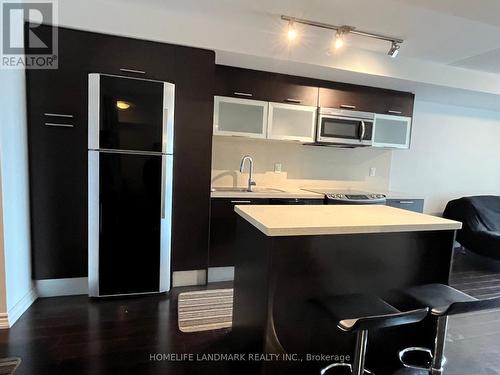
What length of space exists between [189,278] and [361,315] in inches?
75.7

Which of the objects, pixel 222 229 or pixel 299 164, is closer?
pixel 222 229

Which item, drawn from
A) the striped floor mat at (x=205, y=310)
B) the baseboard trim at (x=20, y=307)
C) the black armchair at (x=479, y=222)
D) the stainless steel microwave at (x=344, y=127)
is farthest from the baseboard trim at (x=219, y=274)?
the black armchair at (x=479, y=222)

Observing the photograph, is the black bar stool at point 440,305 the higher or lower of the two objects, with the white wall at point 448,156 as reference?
lower

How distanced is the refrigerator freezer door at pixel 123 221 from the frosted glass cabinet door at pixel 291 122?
1.31m

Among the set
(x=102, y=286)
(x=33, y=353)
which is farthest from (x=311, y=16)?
(x=33, y=353)

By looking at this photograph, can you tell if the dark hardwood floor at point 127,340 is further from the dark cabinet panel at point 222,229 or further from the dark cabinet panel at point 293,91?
the dark cabinet panel at point 293,91

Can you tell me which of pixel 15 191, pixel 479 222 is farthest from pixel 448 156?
pixel 15 191

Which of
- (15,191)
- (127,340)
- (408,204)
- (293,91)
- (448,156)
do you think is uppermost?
(293,91)

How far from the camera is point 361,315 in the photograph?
1.44m

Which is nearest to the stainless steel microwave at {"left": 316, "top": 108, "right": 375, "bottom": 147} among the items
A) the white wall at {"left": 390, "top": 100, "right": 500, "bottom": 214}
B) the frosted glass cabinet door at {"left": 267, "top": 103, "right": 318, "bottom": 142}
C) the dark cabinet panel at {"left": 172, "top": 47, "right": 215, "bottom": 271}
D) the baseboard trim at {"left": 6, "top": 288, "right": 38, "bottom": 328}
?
the frosted glass cabinet door at {"left": 267, "top": 103, "right": 318, "bottom": 142}

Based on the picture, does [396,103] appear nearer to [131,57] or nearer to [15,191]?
[131,57]

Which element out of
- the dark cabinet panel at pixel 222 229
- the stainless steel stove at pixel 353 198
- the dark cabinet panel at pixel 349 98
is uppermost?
the dark cabinet panel at pixel 349 98

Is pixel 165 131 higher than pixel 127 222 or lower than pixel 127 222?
higher

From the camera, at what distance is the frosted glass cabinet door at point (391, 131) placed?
3.71 meters
